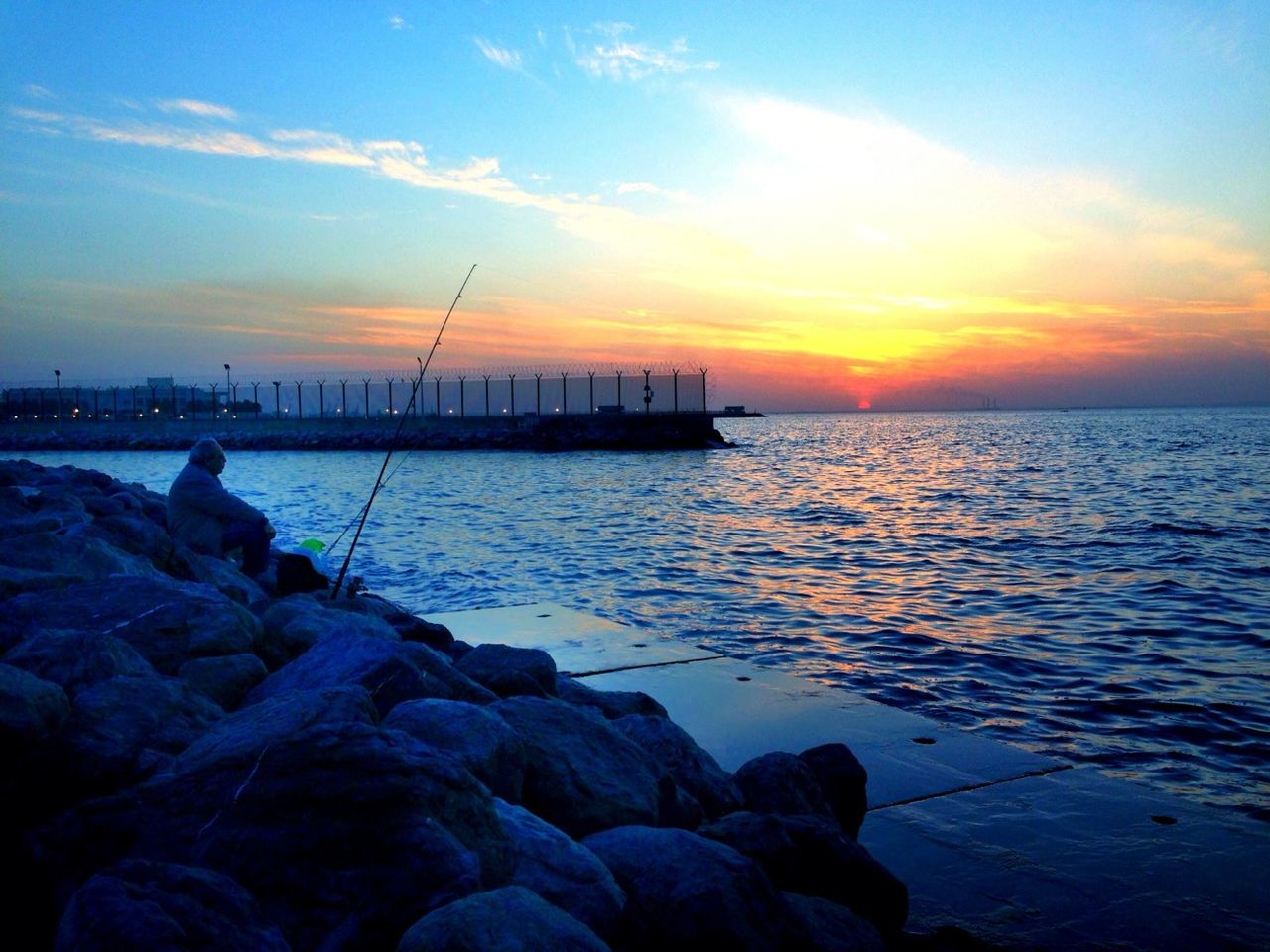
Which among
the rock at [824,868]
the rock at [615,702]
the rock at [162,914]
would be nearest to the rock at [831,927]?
the rock at [824,868]

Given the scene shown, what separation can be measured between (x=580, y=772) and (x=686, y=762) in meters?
0.65

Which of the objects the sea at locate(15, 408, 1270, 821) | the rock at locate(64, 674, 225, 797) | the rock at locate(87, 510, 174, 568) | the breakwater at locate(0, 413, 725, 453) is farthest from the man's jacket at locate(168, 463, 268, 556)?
the breakwater at locate(0, 413, 725, 453)

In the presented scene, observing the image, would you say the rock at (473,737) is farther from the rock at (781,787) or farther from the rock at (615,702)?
the rock at (615,702)

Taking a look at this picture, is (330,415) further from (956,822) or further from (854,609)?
(956,822)

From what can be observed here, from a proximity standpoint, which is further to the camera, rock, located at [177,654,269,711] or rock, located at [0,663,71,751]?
rock, located at [177,654,269,711]

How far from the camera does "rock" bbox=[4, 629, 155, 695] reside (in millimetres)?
2949

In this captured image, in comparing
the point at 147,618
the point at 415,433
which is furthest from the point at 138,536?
the point at 415,433

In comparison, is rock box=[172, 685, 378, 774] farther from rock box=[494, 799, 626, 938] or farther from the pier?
the pier

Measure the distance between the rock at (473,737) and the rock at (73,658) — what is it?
876mm

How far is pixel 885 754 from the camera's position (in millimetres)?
4605

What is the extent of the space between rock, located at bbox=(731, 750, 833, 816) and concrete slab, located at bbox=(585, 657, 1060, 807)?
50cm

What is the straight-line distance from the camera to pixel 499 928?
1949 mm

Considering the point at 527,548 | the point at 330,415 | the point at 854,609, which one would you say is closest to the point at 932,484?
the point at 527,548

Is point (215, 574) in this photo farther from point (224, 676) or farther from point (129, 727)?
point (129, 727)
